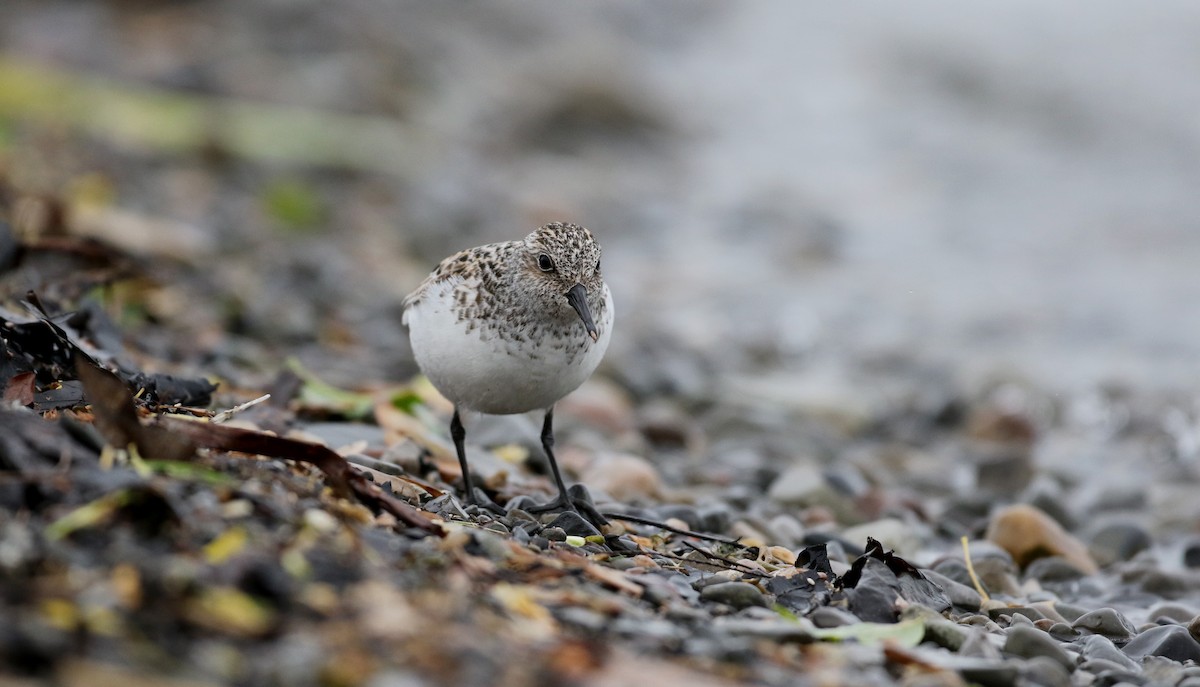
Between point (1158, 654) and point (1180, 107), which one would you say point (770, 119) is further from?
point (1158, 654)

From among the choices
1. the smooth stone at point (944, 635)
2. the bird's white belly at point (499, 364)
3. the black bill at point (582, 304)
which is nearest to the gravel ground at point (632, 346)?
the smooth stone at point (944, 635)

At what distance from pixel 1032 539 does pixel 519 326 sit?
2.87 meters

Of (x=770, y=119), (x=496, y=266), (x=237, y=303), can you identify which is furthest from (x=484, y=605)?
(x=770, y=119)

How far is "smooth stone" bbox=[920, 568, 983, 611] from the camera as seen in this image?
193 inches

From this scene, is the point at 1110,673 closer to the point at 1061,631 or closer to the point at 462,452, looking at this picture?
the point at 1061,631

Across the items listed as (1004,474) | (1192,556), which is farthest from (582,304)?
(1004,474)

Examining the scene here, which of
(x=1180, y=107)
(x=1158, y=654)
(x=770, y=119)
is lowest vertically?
(x=1158, y=654)

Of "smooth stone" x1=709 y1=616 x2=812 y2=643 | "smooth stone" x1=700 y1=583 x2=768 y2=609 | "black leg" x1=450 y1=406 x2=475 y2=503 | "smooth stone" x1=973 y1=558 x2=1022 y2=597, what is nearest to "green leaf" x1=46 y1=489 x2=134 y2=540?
"smooth stone" x1=709 y1=616 x2=812 y2=643

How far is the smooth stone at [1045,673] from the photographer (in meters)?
3.75

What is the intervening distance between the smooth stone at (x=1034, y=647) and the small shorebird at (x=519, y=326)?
6.00ft

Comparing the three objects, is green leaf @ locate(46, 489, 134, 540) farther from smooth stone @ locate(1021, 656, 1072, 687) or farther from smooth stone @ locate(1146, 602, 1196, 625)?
smooth stone @ locate(1146, 602, 1196, 625)

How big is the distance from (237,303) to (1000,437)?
545 cm

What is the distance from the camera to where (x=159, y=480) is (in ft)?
11.7

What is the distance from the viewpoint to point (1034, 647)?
4055 millimetres
